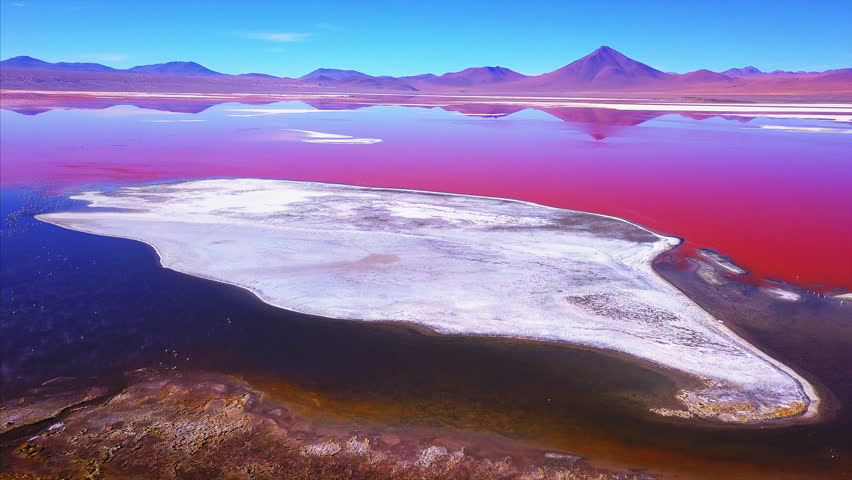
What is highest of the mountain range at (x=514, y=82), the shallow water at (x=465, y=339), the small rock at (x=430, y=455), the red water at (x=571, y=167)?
the mountain range at (x=514, y=82)

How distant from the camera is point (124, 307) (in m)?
8.51

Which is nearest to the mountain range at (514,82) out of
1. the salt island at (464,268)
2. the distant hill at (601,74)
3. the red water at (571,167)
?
the distant hill at (601,74)

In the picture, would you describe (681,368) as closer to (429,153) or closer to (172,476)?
(172,476)

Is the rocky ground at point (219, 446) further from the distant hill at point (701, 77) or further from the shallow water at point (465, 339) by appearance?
the distant hill at point (701, 77)

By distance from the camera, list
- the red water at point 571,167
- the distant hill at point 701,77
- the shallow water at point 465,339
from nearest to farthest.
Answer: the shallow water at point 465,339 < the red water at point 571,167 < the distant hill at point 701,77

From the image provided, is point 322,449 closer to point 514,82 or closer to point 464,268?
point 464,268

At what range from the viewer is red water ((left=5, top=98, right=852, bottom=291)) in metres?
12.9

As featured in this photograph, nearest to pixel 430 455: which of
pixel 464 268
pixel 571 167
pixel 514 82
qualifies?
pixel 464 268

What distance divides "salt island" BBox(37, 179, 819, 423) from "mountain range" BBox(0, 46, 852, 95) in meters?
87.3

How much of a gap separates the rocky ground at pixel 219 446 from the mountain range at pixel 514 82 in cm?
9428

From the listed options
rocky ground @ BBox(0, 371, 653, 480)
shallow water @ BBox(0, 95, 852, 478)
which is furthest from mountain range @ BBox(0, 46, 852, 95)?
rocky ground @ BBox(0, 371, 653, 480)

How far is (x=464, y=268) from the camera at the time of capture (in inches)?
394

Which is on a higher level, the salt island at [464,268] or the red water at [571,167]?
the red water at [571,167]

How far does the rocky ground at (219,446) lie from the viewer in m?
5.21
